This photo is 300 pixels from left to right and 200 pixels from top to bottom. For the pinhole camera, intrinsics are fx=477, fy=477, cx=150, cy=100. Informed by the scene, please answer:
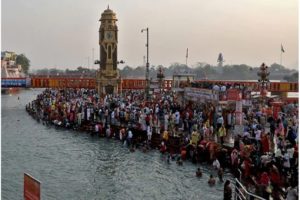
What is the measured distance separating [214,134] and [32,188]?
60.3ft

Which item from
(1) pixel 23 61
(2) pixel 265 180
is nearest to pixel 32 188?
(2) pixel 265 180

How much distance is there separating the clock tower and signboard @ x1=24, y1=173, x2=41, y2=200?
45.8 metres

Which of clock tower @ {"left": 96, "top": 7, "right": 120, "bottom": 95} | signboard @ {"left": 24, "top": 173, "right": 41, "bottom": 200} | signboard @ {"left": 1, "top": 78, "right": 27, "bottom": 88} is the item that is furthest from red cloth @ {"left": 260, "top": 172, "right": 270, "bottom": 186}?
signboard @ {"left": 1, "top": 78, "right": 27, "bottom": 88}

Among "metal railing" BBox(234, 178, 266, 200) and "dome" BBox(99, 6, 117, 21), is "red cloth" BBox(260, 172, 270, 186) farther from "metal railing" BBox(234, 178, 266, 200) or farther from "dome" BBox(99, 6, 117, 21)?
"dome" BBox(99, 6, 117, 21)

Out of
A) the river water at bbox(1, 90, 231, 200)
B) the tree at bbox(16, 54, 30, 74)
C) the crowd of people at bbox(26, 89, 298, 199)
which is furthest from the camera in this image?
the tree at bbox(16, 54, 30, 74)

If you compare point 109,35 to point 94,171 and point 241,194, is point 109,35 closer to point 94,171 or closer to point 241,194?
point 94,171

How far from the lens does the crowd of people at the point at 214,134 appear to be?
16.8 m

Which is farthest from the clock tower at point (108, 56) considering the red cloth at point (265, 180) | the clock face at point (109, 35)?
the red cloth at point (265, 180)

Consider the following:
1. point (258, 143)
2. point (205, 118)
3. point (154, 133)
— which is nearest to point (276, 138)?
point (258, 143)

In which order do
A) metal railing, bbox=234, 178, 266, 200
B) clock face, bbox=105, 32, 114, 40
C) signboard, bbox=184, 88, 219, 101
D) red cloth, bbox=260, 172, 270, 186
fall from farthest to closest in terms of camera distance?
clock face, bbox=105, 32, 114, 40, signboard, bbox=184, 88, 219, 101, red cloth, bbox=260, 172, 270, 186, metal railing, bbox=234, 178, 266, 200

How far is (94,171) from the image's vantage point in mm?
21734

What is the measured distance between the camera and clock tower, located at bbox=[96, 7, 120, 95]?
53.2m

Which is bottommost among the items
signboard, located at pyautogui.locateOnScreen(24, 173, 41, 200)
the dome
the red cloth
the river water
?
the river water

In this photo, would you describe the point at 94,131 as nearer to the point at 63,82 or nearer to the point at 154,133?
the point at 154,133
